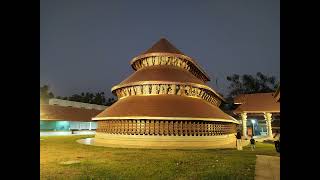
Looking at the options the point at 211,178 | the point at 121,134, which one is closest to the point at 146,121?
the point at 121,134

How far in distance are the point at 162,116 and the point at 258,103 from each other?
21.5m

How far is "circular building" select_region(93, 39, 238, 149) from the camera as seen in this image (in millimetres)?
26812

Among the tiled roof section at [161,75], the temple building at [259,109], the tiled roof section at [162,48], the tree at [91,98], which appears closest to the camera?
the tiled roof section at [161,75]

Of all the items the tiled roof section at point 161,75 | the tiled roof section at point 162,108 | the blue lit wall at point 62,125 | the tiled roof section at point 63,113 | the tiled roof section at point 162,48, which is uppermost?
the tiled roof section at point 162,48

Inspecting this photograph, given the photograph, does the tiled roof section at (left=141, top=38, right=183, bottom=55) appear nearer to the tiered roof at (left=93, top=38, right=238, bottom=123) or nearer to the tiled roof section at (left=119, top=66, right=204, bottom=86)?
the tiered roof at (left=93, top=38, right=238, bottom=123)

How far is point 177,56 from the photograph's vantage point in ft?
120

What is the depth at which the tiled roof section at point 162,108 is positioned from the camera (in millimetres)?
27472

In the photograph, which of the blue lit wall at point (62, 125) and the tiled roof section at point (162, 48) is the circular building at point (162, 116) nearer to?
the tiled roof section at point (162, 48)

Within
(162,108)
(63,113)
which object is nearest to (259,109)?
(162,108)

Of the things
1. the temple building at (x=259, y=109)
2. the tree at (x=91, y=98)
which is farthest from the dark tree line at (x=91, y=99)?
the temple building at (x=259, y=109)

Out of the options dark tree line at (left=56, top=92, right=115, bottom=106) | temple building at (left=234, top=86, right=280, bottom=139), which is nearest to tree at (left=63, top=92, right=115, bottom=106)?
dark tree line at (left=56, top=92, right=115, bottom=106)

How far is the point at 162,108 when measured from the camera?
92.5 feet

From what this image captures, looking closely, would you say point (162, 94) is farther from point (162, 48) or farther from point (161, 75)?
point (162, 48)
